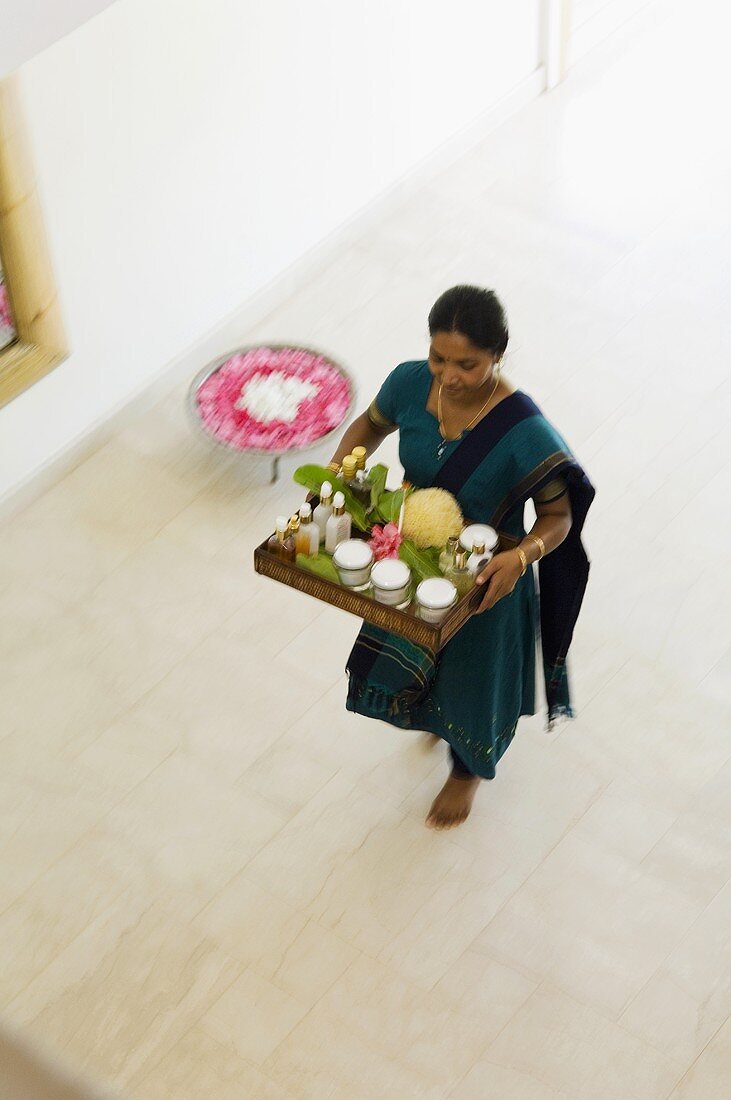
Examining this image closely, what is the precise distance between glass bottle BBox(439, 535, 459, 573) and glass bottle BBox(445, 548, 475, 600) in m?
0.01

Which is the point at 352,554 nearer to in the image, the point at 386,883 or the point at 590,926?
the point at 386,883

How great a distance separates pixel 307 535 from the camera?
2818 millimetres

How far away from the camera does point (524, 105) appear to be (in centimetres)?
593

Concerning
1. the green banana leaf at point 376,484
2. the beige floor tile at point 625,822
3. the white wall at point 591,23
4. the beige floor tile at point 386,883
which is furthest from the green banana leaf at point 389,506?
the white wall at point 591,23

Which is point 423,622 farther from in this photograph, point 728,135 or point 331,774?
point 728,135

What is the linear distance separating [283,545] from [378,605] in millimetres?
235

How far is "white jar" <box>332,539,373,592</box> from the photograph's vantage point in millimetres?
2781

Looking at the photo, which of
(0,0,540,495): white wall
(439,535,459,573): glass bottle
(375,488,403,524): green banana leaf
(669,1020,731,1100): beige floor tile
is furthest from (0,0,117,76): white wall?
(669,1020,731,1100): beige floor tile

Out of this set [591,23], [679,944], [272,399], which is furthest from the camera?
[591,23]

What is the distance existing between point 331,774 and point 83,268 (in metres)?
1.73

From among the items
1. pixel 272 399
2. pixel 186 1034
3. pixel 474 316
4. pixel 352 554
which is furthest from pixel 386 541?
pixel 272 399

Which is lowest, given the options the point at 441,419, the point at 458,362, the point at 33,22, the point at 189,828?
the point at 189,828

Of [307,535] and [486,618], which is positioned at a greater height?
[307,535]

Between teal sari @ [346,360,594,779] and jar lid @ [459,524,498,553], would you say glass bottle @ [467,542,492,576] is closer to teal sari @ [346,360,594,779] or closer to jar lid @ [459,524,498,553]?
jar lid @ [459,524,498,553]
